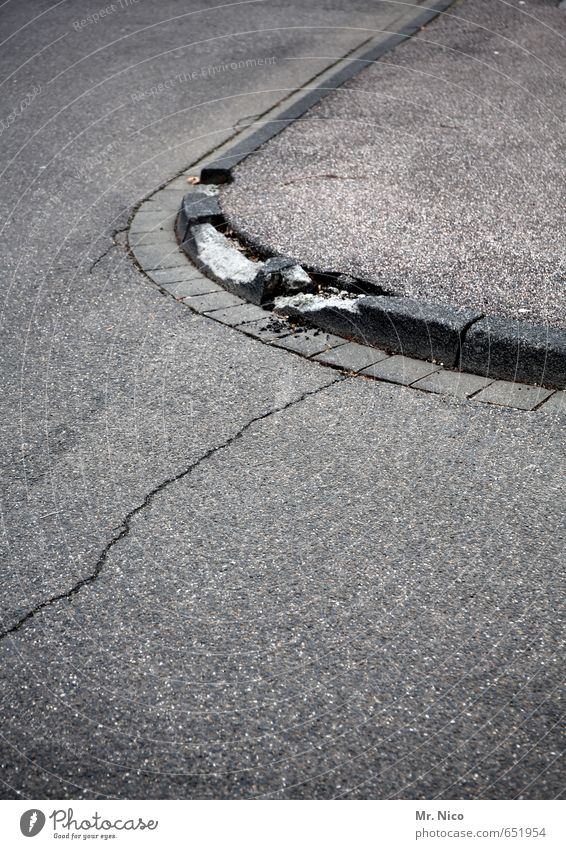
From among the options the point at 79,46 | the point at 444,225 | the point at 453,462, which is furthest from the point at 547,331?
the point at 79,46

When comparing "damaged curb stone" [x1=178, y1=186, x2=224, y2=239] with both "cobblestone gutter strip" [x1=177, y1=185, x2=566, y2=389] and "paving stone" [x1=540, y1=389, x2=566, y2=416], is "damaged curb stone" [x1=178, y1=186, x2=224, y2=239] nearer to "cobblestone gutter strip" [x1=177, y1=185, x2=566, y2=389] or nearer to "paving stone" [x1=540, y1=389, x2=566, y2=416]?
"cobblestone gutter strip" [x1=177, y1=185, x2=566, y2=389]

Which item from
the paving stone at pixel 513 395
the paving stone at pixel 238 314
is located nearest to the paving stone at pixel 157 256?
the paving stone at pixel 238 314

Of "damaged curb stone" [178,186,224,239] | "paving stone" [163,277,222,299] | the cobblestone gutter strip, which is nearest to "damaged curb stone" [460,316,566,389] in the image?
the cobblestone gutter strip

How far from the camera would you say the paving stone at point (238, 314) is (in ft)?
14.7

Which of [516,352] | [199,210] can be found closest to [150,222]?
[199,210]

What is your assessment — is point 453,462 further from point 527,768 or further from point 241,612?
point 527,768

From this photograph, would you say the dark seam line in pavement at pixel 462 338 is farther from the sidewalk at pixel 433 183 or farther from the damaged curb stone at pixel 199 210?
the damaged curb stone at pixel 199 210

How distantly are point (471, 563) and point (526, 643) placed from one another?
36cm

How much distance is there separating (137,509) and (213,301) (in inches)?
71.2

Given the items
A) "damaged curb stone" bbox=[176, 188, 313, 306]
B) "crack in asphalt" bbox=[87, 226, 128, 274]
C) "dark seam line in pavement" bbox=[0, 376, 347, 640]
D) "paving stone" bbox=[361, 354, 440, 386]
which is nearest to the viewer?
"dark seam line in pavement" bbox=[0, 376, 347, 640]

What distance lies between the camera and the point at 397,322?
13.5ft

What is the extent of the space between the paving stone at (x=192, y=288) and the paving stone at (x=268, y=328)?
1.58 ft

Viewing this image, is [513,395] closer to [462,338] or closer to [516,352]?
[516,352]

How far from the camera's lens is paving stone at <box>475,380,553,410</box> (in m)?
3.73
